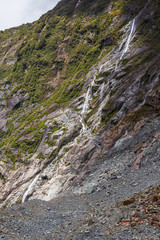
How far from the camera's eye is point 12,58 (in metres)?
130

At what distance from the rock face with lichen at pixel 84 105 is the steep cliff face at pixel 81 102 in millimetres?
236

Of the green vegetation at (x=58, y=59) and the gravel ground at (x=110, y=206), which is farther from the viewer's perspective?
the green vegetation at (x=58, y=59)

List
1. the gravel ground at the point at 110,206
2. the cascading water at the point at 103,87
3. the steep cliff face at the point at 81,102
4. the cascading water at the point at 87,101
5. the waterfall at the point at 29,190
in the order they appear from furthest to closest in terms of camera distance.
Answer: the cascading water at the point at 87,101, the cascading water at the point at 103,87, the waterfall at the point at 29,190, the steep cliff face at the point at 81,102, the gravel ground at the point at 110,206

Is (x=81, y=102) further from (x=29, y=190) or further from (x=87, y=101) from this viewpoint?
(x=29, y=190)

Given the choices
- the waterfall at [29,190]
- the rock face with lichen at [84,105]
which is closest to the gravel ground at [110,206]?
the rock face with lichen at [84,105]

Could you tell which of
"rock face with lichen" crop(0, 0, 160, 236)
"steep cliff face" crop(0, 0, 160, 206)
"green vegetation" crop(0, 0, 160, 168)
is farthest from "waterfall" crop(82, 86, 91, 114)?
"green vegetation" crop(0, 0, 160, 168)

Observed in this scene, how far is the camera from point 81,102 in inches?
2589

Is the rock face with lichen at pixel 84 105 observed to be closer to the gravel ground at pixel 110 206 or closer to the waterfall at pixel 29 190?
the gravel ground at pixel 110 206

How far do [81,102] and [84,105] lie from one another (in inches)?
103

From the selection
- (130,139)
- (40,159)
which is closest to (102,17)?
(40,159)

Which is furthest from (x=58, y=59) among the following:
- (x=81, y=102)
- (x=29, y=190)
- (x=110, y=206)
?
(x=110, y=206)

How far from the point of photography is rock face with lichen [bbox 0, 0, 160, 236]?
1325 inches

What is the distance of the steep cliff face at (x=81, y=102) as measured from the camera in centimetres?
3603

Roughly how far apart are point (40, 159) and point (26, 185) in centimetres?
787
